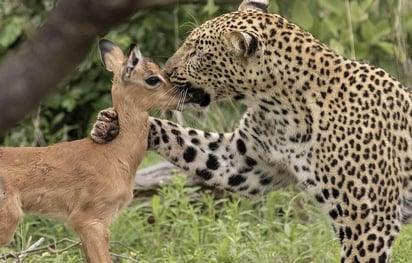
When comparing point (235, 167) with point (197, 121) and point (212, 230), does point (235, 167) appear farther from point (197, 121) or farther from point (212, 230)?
point (197, 121)

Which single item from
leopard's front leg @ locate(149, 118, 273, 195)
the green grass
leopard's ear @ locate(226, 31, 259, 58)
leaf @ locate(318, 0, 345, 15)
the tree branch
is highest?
the tree branch

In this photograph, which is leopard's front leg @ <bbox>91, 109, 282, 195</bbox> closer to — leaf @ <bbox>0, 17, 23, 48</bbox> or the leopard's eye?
the leopard's eye

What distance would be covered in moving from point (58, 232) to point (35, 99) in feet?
18.2

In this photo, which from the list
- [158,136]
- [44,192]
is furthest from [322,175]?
[44,192]

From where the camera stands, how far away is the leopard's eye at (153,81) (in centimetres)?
405

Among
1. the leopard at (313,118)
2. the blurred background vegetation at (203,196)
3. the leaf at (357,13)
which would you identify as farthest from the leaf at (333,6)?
the leopard at (313,118)

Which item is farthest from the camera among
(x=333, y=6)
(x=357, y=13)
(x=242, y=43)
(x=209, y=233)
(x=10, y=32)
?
(x=10, y=32)

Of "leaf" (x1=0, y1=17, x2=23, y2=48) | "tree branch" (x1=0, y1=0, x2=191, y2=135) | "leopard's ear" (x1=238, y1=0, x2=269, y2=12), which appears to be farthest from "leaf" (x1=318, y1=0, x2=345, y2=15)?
"tree branch" (x1=0, y1=0, x2=191, y2=135)

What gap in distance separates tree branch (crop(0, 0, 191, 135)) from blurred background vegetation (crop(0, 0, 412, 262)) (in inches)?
118

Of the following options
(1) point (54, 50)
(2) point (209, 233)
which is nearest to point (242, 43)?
(2) point (209, 233)

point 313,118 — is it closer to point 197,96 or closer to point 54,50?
point 197,96

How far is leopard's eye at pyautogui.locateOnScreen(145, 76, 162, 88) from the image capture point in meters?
4.05

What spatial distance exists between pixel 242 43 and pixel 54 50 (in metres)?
3.66

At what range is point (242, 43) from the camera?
13.8 ft
